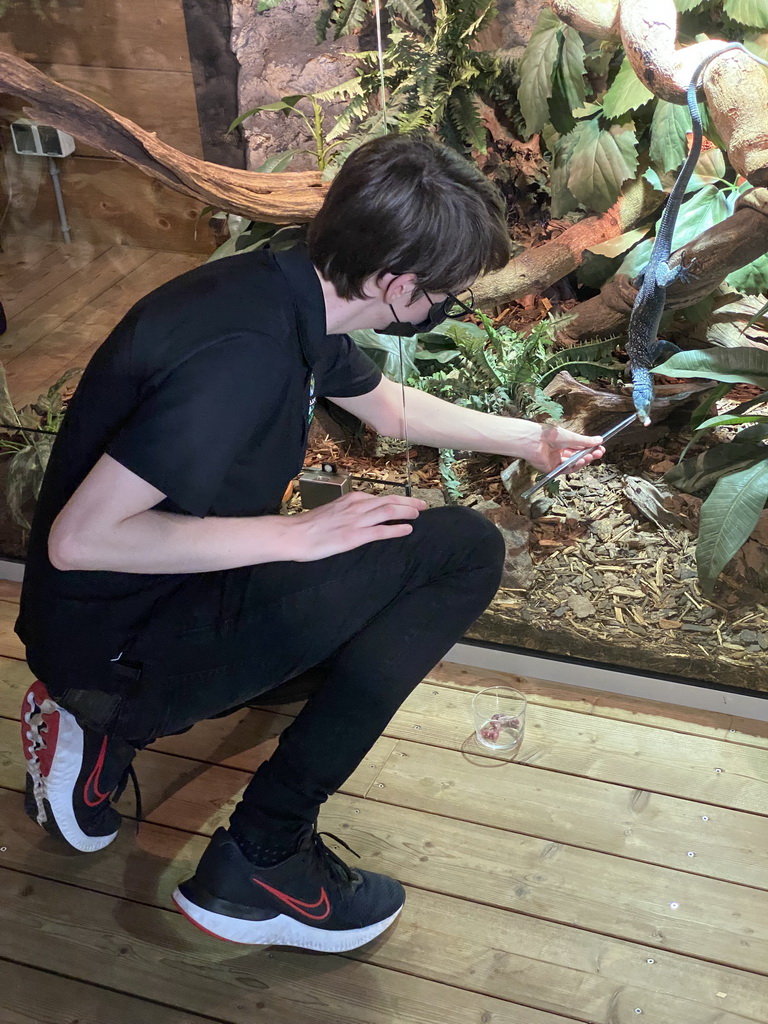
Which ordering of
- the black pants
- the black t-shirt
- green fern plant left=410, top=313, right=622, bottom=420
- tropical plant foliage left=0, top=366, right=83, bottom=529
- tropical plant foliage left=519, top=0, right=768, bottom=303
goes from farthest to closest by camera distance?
tropical plant foliage left=0, top=366, right=83, bottom=529
green fern plant left=410, top=313, right=622, bottom=420
the black pants
tropical plant foliage left=519, top=0, right=768, bottom=303
the black t-shirt

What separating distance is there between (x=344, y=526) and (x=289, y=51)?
662 millimetres

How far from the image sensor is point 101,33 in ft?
4.58

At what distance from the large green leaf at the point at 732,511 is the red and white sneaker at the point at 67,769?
1.01 metres

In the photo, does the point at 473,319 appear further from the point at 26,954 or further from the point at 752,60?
the point at 26,954

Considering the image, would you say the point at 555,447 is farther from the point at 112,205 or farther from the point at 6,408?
the point at 6,408

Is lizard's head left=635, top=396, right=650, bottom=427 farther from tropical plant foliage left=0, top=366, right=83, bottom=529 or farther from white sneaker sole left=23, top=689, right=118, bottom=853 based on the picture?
tropical plant foliage left=0, top=366, right=83, bottom=529

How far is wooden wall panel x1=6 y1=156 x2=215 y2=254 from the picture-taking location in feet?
5.00

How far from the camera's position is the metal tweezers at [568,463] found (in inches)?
58.7

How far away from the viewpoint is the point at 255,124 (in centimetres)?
137

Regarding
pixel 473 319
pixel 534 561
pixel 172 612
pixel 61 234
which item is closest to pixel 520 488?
pixel 534 561

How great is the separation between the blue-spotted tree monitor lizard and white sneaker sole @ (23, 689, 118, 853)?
101 centimetres

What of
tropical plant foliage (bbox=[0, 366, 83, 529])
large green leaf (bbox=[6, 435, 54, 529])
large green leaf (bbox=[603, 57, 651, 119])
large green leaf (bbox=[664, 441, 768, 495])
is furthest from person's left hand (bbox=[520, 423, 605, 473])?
large green leaf (bbox=[6, 435, 54, 529])

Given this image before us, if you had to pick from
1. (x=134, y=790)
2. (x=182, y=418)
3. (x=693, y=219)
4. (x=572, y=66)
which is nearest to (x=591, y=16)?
(x=572, y=66)

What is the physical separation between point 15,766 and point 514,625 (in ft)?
3.19
